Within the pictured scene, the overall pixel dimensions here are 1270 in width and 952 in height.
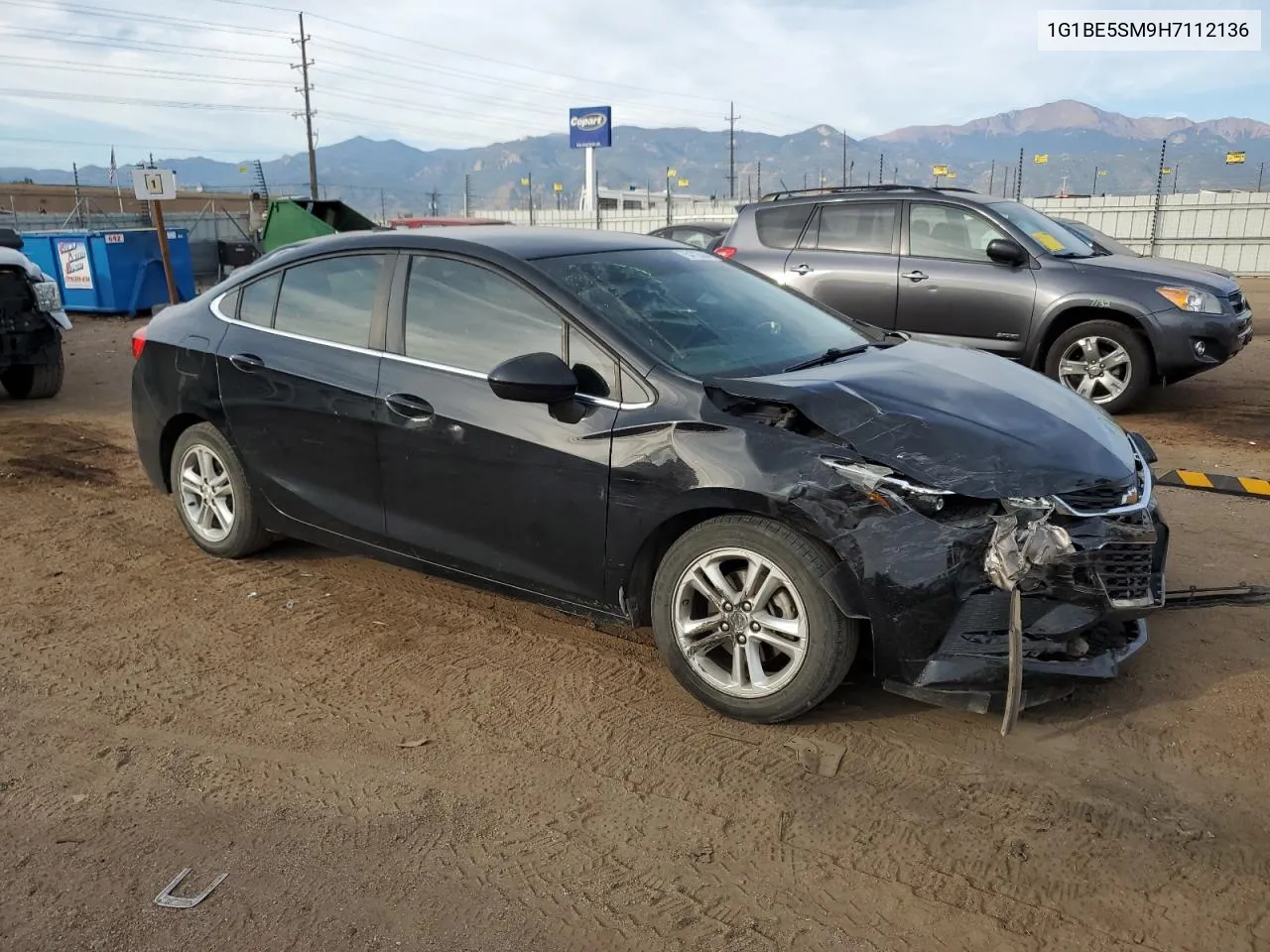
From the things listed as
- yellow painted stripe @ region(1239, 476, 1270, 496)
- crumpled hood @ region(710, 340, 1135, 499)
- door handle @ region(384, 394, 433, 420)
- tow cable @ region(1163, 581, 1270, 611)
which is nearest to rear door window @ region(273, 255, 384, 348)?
door handle @ region(384, 394, 433, 420)

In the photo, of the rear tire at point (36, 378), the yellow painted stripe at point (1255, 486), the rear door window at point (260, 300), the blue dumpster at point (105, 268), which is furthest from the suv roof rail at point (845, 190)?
the blue dumpster at point (105, 268)

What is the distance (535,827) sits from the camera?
2.90 m

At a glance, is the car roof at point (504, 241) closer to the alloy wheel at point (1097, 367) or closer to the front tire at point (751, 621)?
the front tire at point (751, 621)

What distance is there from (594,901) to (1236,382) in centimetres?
934

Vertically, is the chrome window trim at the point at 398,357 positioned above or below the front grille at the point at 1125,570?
above

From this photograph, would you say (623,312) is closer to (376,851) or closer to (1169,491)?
(376,851)

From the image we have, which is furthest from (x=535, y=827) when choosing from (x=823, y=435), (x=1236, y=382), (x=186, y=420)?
(x=1236, y=382)

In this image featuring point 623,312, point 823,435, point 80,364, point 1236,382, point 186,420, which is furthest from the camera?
point 80,364

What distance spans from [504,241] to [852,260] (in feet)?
17.5

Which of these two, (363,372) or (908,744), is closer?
(908,744)

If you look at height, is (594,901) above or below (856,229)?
below

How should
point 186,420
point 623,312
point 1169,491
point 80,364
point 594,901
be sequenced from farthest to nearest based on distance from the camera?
point 80,364, point 1169,491, point 186,420, point 623,312, point 594,901

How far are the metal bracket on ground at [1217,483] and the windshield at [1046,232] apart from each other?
8.22ft

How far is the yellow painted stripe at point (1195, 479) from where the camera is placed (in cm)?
616
